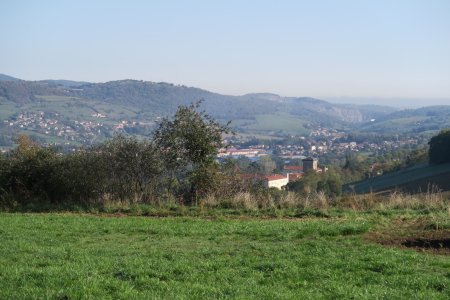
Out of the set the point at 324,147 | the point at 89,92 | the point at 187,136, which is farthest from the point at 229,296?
the point at 89,92

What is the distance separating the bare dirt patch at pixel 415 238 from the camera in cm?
998

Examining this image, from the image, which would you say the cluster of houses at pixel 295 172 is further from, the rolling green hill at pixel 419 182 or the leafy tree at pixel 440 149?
the leafy tree at pixel 440 149

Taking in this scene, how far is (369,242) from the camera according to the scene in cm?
1032

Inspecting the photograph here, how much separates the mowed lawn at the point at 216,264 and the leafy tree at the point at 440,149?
38345 mm

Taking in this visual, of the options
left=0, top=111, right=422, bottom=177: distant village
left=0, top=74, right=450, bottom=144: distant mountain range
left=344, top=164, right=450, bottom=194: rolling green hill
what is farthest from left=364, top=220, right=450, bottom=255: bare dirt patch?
left=0, top=74, right=450, bottom=144: distant mountain range

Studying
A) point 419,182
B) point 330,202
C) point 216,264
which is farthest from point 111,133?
point 216,264

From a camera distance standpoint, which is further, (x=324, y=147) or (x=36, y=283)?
(x=324, y=147)

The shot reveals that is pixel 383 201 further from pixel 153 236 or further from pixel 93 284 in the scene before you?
pixel 93 284

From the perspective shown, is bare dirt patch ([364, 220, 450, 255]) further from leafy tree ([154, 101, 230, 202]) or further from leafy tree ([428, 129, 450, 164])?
leafy tree ([428, 129, 450, 164])

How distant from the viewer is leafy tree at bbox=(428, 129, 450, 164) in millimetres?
47344

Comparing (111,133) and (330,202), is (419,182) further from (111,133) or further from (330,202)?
(111,133)

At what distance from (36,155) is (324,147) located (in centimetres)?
10085

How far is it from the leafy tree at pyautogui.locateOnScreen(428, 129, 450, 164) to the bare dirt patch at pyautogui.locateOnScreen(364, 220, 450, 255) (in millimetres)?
38533

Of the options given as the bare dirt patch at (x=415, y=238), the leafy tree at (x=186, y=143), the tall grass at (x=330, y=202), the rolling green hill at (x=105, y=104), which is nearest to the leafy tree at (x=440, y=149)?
the tall grass at (x=330, y=202)
